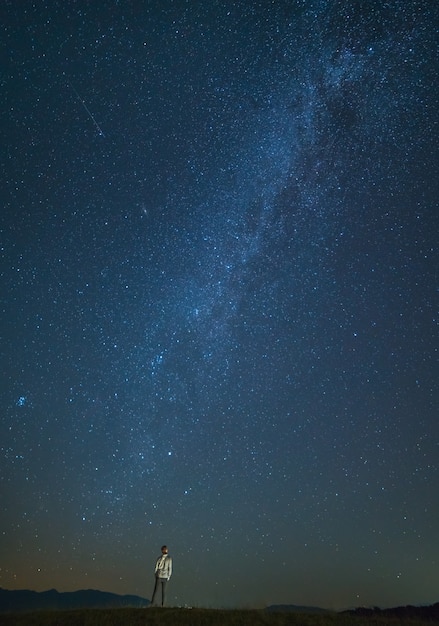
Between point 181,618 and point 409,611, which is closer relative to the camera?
point 181,618

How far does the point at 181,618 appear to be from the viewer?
11.0 meters

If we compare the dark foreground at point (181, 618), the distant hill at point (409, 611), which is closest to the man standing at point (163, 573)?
the dark foreground at point (181, 618)

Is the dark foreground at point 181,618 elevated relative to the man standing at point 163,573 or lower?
lower

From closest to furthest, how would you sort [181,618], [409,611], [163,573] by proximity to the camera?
[181,618]
[163,573]
[409,611]

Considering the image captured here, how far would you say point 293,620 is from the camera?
36.9 feet

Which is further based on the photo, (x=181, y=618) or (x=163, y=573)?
(x=163, y=573)

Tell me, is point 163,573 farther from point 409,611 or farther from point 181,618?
point 409,611

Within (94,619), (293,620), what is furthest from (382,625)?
(94,619)

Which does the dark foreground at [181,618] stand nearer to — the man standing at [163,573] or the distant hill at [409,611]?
the man standing at [163,573]

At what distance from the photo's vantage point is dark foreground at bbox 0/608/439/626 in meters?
10.8

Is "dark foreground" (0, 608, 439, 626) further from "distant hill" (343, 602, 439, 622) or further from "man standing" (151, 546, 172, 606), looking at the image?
"distant hill" (343, 602, 439, 622)

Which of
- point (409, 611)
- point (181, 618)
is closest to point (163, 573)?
point (181, 618)

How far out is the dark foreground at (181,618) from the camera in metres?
10.8

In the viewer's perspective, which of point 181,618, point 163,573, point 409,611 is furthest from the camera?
point 409,611
